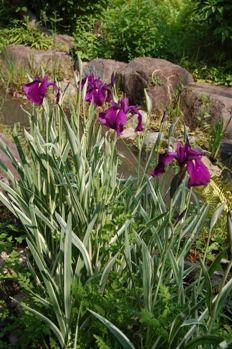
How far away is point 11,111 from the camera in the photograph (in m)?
6.20

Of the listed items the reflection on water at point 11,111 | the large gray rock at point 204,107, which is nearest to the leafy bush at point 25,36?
the reflection on water at point 11,111

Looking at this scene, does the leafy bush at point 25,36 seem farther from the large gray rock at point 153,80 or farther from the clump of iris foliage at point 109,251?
the clump of iris foliage at point 109,251

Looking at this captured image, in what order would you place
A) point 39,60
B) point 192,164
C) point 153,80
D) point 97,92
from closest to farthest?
point 192,164
point 97,92
point 153,80
point 39,60

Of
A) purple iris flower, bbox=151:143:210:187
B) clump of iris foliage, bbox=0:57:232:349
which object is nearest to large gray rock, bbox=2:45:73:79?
clump of iris foliage, bbox=0:57:232:349

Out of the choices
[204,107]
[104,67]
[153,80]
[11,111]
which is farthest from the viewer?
[104,67]

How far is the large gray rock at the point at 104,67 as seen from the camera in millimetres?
6732

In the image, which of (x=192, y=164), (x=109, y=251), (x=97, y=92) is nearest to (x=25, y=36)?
(x=97, y=92)

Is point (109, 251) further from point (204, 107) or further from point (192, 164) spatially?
point (204, 107)

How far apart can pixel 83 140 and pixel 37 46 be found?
517 centimetres

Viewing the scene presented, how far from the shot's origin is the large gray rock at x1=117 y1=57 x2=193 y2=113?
19.9 ft

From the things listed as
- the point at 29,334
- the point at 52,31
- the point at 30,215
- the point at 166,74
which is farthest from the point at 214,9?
the point at 29,334

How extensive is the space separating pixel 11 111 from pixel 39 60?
126 cm

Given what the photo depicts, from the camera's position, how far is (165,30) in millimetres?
7469

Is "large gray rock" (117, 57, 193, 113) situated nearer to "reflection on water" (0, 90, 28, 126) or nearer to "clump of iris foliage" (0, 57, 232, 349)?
"reflection on water" (0, 90, 28, 126)
